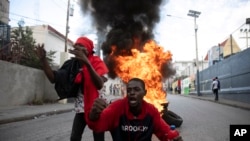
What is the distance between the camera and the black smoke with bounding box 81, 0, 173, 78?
1116 centimetres

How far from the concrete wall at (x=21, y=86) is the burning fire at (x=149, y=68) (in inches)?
353

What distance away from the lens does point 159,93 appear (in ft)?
32.1

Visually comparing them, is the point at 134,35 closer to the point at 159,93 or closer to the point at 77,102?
the point at 159,93

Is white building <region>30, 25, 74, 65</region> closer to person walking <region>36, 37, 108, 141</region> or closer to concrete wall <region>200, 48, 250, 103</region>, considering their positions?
concrete wall <region>200, 48, 250, 103</region>

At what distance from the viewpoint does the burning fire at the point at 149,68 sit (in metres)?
9.70

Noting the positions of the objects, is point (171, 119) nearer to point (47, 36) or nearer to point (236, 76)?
point (236, 76)

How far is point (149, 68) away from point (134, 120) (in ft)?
20.8

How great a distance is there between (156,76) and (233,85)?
57.8ft

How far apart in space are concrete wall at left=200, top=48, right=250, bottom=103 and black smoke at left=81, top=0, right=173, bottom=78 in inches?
462

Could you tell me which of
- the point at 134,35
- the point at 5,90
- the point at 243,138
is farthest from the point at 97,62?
the point at 5,90

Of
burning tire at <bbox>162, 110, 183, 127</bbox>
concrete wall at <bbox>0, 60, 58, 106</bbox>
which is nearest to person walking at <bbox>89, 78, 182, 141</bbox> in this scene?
burning tire at <bbox>162, 110, 183, 127</bbox>

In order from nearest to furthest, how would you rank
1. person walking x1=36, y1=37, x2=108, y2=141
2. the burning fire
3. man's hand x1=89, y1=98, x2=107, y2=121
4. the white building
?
man's hand x1=89, y1=98, x2=107, y2=121 < person walking x1=36, y1=37, x2=108, y2=141 < the burning fire < the white building

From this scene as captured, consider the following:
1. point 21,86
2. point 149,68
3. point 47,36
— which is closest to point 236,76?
point 21,86

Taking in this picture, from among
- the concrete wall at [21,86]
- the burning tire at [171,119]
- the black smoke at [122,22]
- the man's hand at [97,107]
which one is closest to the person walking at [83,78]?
the man's hand at [97,107]
